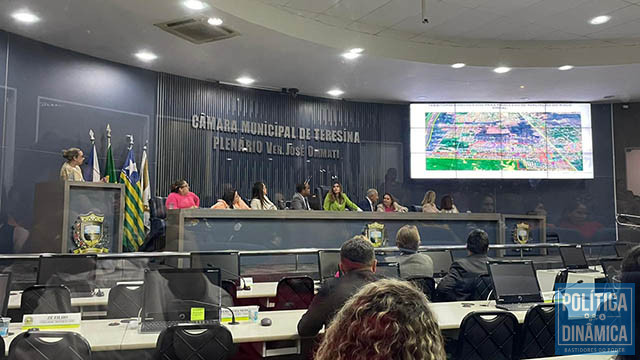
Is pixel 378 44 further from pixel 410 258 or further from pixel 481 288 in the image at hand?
pixel 481 288

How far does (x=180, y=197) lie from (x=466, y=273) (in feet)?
9.82

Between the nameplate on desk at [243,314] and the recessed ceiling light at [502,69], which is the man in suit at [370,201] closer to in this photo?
the recessed ceiling light at [502,69]

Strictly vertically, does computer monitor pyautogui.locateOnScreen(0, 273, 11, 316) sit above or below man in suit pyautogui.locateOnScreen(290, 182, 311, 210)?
below

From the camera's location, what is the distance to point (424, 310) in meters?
0.87

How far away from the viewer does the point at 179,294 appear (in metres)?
3.10

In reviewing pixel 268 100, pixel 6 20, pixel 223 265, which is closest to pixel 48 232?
pixel 223 265

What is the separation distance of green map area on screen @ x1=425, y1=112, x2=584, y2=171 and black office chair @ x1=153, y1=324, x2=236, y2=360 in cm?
471

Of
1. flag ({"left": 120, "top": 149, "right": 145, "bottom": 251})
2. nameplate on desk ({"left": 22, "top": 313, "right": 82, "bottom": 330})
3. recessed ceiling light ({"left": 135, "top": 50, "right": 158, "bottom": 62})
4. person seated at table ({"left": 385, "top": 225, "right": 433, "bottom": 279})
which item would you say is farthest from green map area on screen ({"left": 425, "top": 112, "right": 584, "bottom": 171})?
nameplate on desk ({"left": 22, "top": 313, "right": 82, "bottom": 330})

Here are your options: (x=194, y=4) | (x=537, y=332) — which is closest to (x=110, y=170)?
(x=194, y=4)

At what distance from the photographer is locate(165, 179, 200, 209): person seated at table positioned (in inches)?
214

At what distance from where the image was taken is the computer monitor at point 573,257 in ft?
20.0

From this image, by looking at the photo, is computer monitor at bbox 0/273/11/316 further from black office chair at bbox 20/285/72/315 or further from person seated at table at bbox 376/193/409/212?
person seated at table at bbox 376/193/409/212

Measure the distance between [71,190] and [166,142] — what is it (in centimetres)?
106

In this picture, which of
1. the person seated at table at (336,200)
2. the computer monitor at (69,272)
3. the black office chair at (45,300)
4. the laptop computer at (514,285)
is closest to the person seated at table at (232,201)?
the person seated at table at (336,200)
